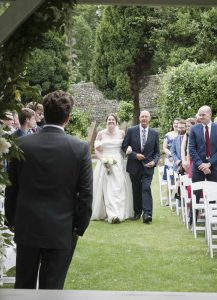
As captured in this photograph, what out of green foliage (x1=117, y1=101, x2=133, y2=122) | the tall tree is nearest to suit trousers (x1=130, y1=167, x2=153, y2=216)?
the tall tree

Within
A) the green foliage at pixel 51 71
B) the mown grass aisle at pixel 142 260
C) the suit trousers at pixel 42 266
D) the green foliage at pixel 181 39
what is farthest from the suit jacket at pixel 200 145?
the green foliage at pixel 51 71

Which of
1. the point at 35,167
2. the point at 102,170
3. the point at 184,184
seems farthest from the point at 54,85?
the point at 35,167

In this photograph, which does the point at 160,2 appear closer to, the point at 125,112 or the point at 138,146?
the point at 138,146

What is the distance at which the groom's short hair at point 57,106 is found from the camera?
5.33 m

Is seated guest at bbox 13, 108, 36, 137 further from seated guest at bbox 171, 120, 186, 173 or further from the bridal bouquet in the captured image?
seated guest at bbox 171, 120, 186, 173

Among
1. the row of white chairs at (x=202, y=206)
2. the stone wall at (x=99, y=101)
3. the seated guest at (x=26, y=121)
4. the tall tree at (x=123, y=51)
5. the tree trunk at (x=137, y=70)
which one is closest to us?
the seated guest at (x=26, y=121)

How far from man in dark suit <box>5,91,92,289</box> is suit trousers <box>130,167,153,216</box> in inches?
313

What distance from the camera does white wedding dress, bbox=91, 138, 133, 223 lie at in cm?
1383

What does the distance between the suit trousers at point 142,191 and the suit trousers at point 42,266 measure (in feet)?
26.4

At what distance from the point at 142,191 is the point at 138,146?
33.2 inches

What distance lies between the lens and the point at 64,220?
5.19 m

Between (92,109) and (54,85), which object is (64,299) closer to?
(54,85)

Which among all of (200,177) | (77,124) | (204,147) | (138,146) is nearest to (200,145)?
(204,147)

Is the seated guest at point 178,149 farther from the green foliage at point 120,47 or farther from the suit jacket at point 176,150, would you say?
the green foliage at point 120,47
